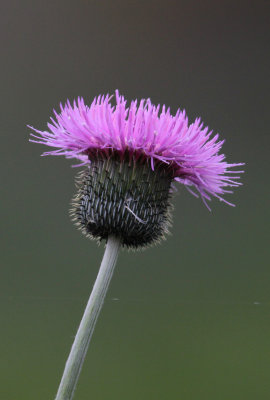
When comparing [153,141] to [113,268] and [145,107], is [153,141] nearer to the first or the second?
[145,107]

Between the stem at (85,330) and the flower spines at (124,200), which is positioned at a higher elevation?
the flower spines at (124,200)

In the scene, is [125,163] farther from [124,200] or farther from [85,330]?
[85,330]

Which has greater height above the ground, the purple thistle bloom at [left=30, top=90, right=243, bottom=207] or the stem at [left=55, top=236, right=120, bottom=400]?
the purple thistle bloom at [left=30, top=90, right=243, bottom=207]

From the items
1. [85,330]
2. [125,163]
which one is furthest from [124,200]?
[85,330]

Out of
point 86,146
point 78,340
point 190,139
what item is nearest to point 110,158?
point 86,146

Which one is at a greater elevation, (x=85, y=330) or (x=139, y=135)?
(x=139, y=135)

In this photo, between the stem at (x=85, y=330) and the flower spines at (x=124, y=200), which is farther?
the flower spines at (x=124, y=200)

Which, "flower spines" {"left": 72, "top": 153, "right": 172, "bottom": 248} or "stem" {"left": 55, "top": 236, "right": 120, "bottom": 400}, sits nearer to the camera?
"stem" {"left": 55, "top": 236, "right": 120, "bottom": 400}
